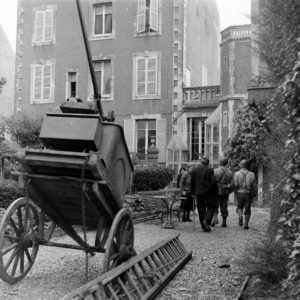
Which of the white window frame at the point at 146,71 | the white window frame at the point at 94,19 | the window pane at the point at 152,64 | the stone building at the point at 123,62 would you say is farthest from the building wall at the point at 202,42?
the white window frame at the point at 94,19

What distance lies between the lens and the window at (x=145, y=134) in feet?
76.6

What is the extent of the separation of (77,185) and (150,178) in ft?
47.8

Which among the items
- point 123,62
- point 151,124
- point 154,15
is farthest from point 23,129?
point 154,15

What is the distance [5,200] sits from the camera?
36.1 ft

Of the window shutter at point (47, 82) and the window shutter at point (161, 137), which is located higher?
the window shutter at point (47, 82)

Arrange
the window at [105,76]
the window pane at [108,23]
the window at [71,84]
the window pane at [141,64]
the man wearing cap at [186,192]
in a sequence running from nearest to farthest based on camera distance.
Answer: the man wearing cap at [186,192], the window pane at [141,64], the window at [105,76], the window pane at [108,23], the window at [71,84]

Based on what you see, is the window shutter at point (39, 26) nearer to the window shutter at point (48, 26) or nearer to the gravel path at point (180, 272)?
the window shutter at point (48, 26)

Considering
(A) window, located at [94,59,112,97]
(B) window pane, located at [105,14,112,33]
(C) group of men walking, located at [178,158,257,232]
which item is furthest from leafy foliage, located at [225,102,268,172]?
(B) window pane, located at [105,14,112,33]

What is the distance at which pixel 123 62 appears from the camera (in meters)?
23.8

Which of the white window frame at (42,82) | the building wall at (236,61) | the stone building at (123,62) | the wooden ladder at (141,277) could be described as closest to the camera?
the wooden ladder at (141,277)

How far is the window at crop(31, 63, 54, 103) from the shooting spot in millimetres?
24812

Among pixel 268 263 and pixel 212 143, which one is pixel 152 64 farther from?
pixel 268 263

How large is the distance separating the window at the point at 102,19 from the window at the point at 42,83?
313 centimetres

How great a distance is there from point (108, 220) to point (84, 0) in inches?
831
